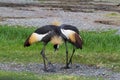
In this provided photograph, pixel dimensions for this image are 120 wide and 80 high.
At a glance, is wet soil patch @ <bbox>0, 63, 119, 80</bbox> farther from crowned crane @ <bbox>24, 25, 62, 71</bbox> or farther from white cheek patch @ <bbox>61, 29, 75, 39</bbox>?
white cheek patch @ <bbox>61, 29, 75, 39</bbox>

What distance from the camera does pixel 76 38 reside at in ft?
58.4

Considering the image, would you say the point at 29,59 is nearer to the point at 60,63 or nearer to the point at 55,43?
the point at 60,63

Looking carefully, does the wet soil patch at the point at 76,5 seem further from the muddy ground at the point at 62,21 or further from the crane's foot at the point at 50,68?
the crane's foot at the point at 50,68

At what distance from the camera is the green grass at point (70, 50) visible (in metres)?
20.3

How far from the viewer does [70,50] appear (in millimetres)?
22031

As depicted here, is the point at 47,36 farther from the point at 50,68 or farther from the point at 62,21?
the point at 62,21

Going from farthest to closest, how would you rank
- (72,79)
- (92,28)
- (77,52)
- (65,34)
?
(92,28) < (77,52) < (65,34) < (72,79)

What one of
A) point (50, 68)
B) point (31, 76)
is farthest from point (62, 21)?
point (31, 76)

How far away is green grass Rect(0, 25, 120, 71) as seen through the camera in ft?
66.5

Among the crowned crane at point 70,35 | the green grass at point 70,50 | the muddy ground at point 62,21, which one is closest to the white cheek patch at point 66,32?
the crowned crane at point 70,35

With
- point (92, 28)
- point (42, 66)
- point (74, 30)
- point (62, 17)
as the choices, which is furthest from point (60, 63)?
point (62, 17)

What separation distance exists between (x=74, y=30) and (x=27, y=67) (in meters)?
2.25

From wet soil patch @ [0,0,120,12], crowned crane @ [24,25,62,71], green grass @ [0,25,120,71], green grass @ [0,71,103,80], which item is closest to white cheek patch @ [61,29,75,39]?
crowned crane @ [24,25,62,71]

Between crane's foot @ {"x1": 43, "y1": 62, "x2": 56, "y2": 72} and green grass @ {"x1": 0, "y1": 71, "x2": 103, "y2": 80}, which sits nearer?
green grass @ {"x1": 0, "y1": 71, "x2": 103, "y2": 80}
